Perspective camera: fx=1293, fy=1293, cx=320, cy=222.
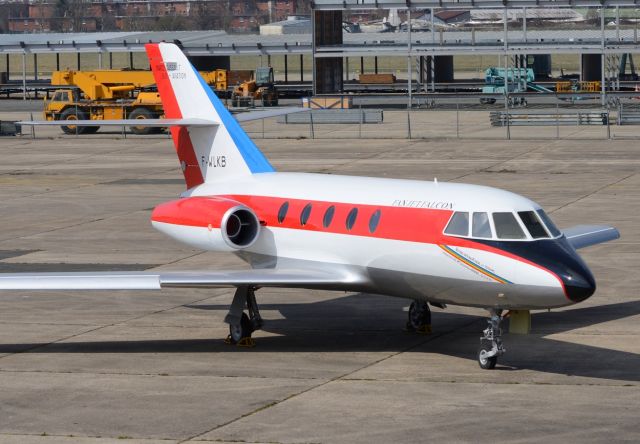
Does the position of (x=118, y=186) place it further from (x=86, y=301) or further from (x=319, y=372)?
(x=319, y=372)

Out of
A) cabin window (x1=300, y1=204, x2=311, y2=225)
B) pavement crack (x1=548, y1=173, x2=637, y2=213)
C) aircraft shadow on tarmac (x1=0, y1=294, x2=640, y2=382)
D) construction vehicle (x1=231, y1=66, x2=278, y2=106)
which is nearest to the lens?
aircraft shadow on tarmac (x1=0, y1=294, x2=640, y2=382)

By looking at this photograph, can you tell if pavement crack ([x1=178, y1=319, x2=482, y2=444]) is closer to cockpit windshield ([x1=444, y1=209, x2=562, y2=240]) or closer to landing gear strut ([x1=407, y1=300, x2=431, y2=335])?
landing gear strut ([x1=407, y1=300, x2=431, y2=335])

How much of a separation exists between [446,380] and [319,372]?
2.04m

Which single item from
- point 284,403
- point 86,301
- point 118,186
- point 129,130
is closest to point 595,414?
point 284,403

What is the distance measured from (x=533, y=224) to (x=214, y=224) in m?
5.70

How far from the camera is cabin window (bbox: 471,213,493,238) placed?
64.7 ft

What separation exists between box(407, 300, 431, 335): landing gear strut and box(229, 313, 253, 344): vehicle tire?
294 cm

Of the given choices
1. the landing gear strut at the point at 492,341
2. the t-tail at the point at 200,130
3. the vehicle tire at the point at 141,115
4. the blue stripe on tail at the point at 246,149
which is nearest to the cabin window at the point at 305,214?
the t-tail at the point at 200,130

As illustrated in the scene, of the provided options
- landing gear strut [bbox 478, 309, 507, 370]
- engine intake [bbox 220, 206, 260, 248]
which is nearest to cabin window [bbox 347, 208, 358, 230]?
engine intake [bbox 220, 206, 260, 248]

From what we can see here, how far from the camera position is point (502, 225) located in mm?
19703

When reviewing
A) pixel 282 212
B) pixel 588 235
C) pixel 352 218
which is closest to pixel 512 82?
pixel 588 235

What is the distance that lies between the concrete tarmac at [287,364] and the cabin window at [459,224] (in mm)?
2139

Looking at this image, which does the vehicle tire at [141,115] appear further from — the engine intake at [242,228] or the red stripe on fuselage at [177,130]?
the engine intake at [242,228]

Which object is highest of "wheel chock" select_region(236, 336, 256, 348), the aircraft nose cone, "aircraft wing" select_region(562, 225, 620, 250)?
the aircraft nose cone
